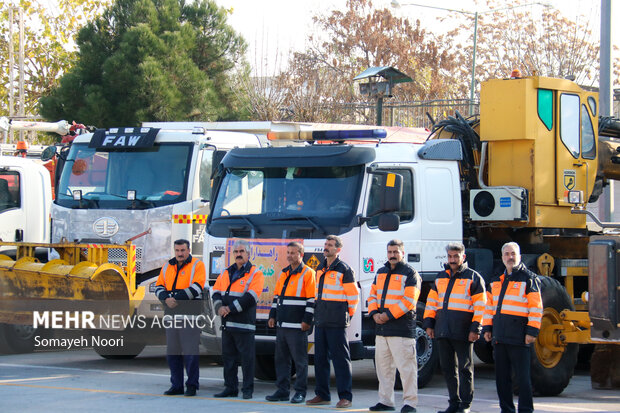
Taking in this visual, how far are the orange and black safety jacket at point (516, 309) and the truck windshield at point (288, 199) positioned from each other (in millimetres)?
1893

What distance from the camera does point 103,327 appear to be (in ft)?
40.4

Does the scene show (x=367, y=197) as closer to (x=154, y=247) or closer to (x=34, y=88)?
(x=154, y=247)

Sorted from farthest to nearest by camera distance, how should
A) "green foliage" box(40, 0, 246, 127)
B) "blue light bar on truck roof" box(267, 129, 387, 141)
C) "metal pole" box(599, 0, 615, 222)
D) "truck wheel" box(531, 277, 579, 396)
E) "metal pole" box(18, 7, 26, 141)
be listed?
"metal pole" box(18, 7, 26, 141), "green foliage" box(40, 0, 246, 127), "metal pole" box(599, 0, 615, 222), "blue light bar on truck roof" box(267, 129, 387, 141), "truck wheel" box(531, 277, 579, 396)

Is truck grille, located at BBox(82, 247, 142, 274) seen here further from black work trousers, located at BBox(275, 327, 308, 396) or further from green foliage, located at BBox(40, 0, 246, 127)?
green foliage, located at BBox(40, 0, 246, 127)

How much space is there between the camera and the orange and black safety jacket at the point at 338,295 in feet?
31.6

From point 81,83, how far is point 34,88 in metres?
10.1

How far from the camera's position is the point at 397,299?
30.8 feet

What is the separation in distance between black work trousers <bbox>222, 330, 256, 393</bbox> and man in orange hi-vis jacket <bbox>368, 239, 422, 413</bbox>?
1.40m

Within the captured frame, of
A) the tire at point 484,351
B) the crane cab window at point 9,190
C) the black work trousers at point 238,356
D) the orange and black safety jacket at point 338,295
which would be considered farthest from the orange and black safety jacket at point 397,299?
the crane cab window at point 9,190

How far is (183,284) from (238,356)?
98 cm

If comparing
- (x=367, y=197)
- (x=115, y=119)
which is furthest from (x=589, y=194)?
(x=115, y=119)

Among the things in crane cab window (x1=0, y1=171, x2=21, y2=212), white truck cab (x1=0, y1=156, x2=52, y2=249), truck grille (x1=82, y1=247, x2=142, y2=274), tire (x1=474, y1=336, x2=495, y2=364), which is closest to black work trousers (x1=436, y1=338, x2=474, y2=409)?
tire (x1=474, y1=336, x2=495, y2=364)

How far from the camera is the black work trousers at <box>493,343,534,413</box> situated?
29.3ft

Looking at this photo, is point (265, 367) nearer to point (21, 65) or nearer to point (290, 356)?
point (290, 356)
